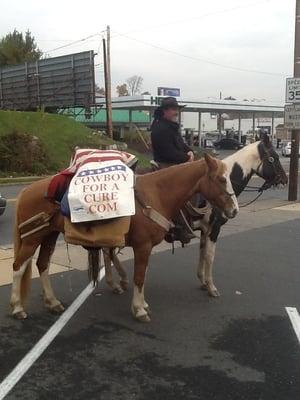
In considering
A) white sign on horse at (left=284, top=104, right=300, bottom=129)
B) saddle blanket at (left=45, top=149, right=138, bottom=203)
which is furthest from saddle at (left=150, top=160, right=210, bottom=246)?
white sign on horse at (left=284, top=104, right=300, bottom=129)

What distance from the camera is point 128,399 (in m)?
3.62

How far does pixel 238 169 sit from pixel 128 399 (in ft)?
11.2

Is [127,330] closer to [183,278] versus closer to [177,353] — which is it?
[177,353]

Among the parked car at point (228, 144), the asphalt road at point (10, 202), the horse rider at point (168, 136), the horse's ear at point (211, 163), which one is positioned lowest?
the parked car at point (228, 144)

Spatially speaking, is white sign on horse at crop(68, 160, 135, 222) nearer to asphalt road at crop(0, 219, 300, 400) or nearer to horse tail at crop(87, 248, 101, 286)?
horse tail at crop(87, 248, 101, 286)

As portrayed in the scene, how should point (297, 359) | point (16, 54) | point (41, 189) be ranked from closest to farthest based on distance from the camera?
1. point (297, 359)
2. point (41, 189)
3. point (16, 54)

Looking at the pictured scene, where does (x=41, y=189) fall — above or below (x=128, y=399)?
above

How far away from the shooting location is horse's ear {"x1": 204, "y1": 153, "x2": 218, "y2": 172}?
195 inches

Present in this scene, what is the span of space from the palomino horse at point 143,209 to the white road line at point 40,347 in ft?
1.36

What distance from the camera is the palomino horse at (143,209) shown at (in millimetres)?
4961

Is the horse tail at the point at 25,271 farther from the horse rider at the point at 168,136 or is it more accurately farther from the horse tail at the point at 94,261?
the horse rider at the point at 168,136

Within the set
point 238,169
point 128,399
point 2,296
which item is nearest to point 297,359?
point 128,399

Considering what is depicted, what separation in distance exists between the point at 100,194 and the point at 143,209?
1.52 ft

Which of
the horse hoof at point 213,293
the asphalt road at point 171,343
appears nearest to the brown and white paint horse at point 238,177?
the horse hoof at point 213,293
